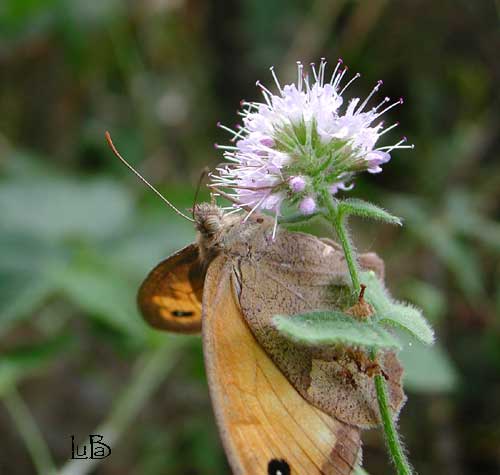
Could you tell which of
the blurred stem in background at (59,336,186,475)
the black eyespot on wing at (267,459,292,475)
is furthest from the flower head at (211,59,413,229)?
the blurred stem in background at (59,336,186,475)

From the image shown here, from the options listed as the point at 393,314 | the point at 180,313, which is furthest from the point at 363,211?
the point at 180,313

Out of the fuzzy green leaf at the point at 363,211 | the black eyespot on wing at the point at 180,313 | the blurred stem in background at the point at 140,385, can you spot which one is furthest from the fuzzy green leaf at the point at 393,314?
the blurred stem in background at the point at 140,385

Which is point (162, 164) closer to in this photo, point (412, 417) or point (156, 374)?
point (156, 374)

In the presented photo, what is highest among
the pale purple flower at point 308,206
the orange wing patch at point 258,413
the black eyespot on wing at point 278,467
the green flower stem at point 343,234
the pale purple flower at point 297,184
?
the pale purple flower at point 297,184

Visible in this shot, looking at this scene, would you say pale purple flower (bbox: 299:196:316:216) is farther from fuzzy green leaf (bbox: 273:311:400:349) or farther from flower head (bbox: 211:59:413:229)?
fuzzy green leaf (bbox: 273:311:400:349)

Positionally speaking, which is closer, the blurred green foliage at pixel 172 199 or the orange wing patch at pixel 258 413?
the orange wing patch at pixel 258 413

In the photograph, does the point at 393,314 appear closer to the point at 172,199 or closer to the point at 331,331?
the point at 331,331

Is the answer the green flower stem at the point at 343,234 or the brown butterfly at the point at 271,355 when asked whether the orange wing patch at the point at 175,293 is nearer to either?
the brown butterfly at the point at 271,355

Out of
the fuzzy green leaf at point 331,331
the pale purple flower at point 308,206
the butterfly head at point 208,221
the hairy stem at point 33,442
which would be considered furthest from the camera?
the hairy stem at point 33,442
